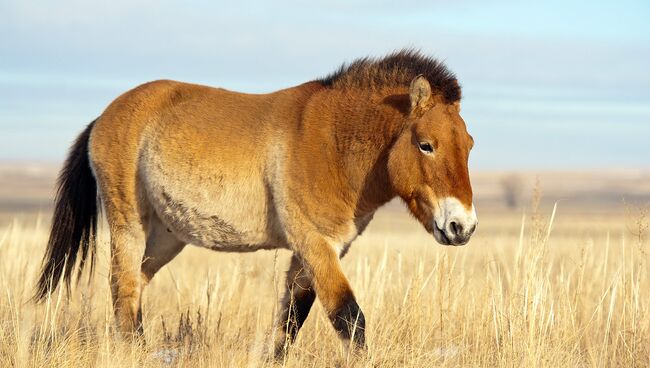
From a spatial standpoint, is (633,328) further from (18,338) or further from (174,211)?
(18,338)

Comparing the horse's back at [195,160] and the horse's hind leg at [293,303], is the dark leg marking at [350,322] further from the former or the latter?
the horse's back at [195,160]

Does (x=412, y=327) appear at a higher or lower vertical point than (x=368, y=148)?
lower

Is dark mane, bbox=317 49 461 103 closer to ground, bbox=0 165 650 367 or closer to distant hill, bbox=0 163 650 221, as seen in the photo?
ground, bbox=0 165 650 367

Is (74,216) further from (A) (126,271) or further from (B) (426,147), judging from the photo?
(B) (426,147)

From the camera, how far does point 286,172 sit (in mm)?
6125

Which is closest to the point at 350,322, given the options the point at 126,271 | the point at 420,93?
the point at 420,93

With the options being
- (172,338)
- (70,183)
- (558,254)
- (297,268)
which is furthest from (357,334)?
(558,254)

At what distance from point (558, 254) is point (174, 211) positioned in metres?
13.0

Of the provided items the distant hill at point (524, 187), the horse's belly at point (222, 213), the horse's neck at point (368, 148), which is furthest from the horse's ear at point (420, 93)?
the distant hill at point (524, 187)

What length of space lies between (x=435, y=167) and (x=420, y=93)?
21.9 inches

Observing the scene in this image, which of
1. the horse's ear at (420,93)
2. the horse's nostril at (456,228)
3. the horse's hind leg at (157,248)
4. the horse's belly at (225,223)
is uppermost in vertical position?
the horse's ear at (420,93)

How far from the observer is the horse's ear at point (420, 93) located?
572 cm

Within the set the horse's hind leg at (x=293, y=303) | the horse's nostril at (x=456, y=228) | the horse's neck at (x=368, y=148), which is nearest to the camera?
the horse's nostril at (x=456, y=228)

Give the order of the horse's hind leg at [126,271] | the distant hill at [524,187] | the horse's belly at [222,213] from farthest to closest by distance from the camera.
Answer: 1. the distant hill at [524,187]
2. the horse's hind leg at [126,271]
3. the horse's belly at [222,213]
